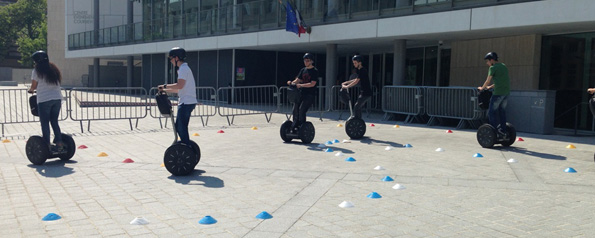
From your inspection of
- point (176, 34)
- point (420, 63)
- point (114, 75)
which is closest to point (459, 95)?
point (420, 63)

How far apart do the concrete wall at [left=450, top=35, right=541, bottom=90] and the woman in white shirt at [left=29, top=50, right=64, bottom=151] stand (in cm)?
1249

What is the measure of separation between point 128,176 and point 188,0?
76.2ft

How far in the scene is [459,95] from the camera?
1405cm

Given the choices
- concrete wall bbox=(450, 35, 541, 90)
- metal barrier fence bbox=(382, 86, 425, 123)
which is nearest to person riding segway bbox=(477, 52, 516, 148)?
metal barrier fence bbox=(382, 86, 425, 123)

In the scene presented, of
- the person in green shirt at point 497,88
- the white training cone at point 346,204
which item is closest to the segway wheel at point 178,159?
the white training cone at point 346,204

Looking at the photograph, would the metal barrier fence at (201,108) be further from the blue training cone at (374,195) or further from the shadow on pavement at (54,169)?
the blue training cone at (374,195)

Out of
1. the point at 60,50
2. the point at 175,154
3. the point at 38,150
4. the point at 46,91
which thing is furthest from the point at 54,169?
the point at 60,50

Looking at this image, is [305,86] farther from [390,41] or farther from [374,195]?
[390,41]

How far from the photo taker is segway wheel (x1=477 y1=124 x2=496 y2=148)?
984cm

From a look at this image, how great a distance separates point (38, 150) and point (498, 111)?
8.06 meters

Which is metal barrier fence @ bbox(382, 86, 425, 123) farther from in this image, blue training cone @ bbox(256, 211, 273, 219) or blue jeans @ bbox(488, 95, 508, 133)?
blue training cone @ bbox(256, 211, 273, 219)

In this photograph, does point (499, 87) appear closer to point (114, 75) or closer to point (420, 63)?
point (420, 63)

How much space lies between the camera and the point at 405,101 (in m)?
15.8

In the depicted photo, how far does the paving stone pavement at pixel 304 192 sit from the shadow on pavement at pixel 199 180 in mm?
13
